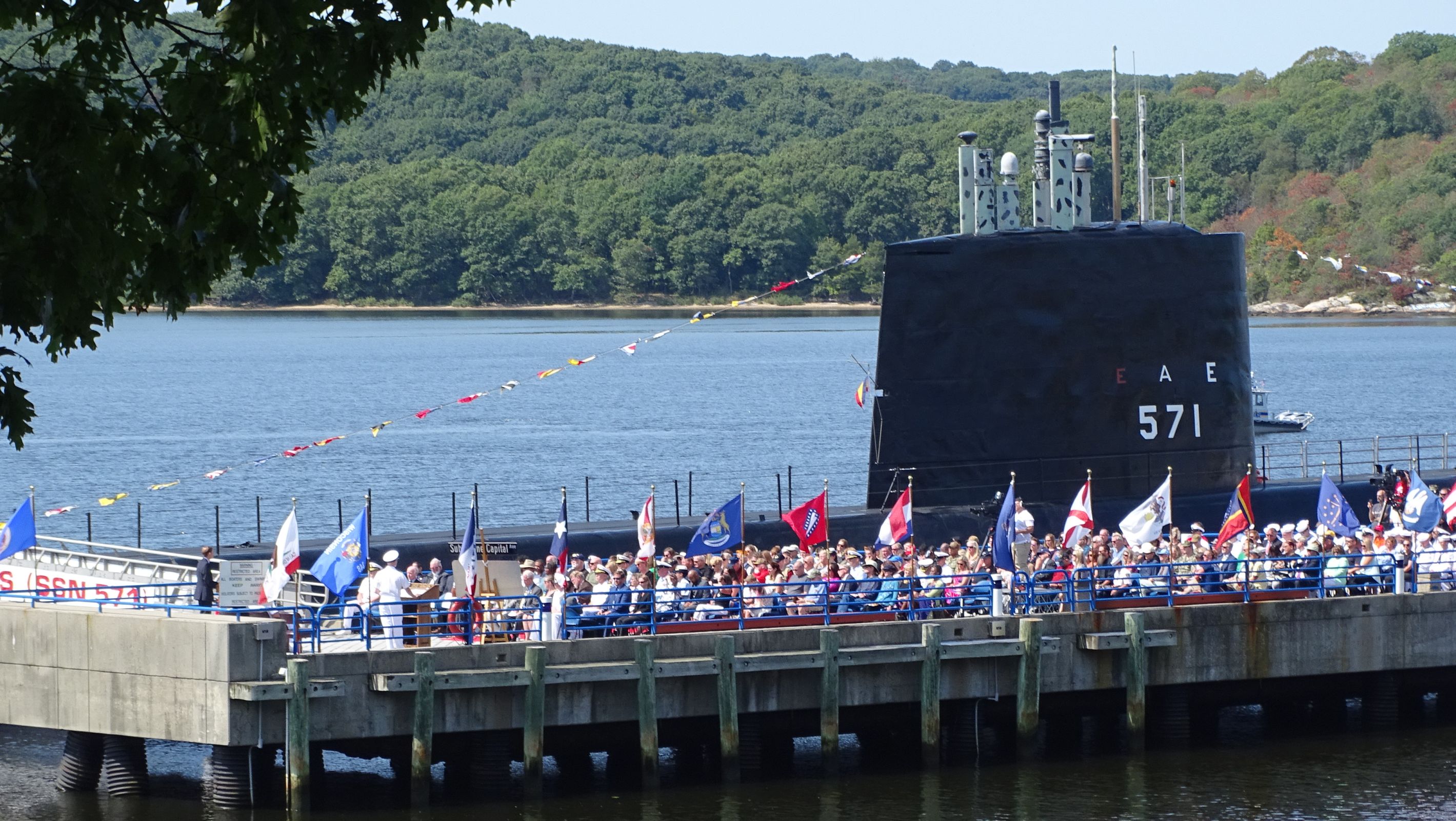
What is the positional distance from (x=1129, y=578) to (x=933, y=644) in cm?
248

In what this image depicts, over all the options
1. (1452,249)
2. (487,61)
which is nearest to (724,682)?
(1452,249)

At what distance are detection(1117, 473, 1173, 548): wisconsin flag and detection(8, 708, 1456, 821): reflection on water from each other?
7.53 feet

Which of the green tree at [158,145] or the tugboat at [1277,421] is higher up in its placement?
the green tree at [158,145]

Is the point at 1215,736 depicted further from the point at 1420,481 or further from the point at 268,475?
the point at 268,475

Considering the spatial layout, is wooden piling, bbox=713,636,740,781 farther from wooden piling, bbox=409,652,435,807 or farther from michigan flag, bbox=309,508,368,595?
michigan flag, bbox=309,508,368,595

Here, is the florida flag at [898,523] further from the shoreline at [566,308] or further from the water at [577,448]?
the shoreline at [566,308]

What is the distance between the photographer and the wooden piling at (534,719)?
1752cm

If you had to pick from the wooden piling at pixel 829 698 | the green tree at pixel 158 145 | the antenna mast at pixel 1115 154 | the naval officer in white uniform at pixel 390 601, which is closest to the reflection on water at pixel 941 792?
the wooden piling at pixel 829 698

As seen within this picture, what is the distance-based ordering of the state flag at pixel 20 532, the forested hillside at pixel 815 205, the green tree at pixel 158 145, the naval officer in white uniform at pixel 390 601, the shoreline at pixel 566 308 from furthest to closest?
the shoreline at pixel 566 308 → the forested hillside at pixel 815 205 → the state flag at pixel 20 532 → the naval officer in white uniform at pixel 390 601 → the green tree at pixel 158 145

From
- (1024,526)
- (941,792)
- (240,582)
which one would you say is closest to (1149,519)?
(1024,526)

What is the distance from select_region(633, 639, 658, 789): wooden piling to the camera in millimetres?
17922

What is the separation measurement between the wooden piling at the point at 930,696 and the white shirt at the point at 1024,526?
8.21 ft

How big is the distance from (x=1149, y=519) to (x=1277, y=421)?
52.0 m

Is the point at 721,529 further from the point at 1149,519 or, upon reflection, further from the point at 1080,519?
the point at 1149,519
